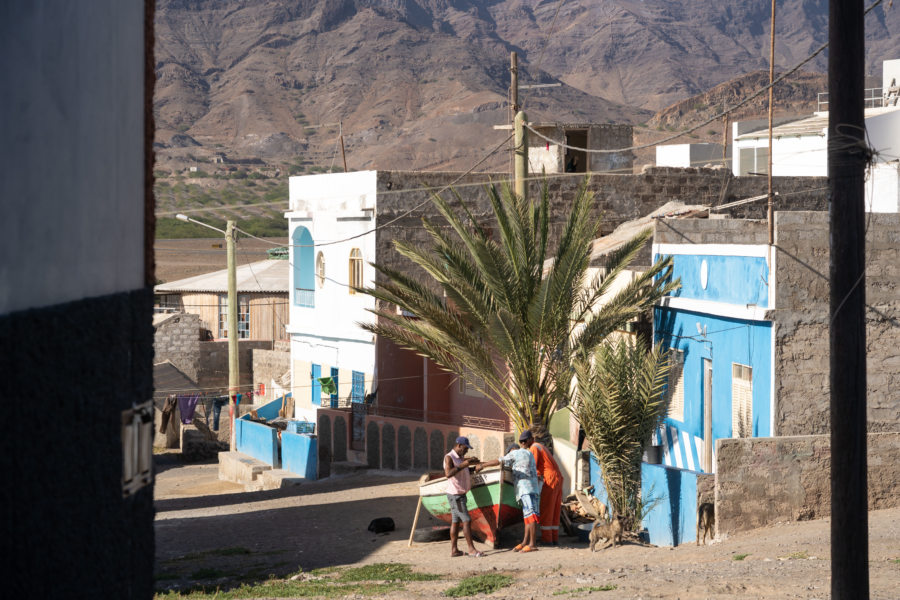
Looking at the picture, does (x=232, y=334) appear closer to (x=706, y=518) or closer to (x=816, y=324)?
(x=816, y=324)

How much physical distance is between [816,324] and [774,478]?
2276 mm

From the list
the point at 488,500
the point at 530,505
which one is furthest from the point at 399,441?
the point at 530,505

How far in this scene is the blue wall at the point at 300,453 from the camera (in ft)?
76.8

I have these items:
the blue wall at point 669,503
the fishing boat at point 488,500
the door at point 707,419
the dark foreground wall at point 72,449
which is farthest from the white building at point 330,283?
the dark foreground wall at point 72,449

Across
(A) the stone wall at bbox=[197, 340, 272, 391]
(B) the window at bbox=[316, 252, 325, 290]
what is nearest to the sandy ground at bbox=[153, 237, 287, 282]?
(A) the stone wall at bbox=[197, 340, 272, 391]

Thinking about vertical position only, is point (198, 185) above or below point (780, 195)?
above

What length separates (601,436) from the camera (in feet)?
43.9

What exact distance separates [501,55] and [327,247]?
495 feet

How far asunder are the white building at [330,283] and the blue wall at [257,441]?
168 cm

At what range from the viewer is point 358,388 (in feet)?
82.9

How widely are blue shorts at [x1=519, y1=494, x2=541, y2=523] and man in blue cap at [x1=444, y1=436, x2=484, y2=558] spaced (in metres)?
0.76

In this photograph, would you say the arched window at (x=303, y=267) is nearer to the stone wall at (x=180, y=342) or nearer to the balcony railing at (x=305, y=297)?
the balcony railing at (x=305, y=297)

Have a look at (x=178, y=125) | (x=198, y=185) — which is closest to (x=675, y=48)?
(x=178, y=125)

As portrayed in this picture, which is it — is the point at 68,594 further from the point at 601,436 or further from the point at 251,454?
the point at 251,454
